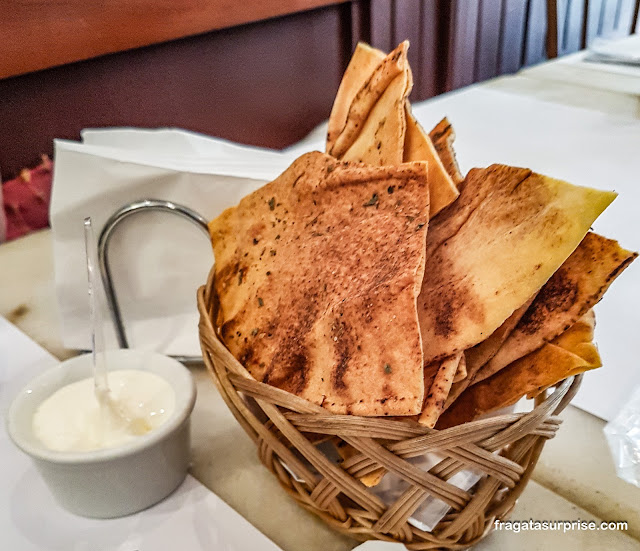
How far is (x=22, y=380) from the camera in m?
0.71

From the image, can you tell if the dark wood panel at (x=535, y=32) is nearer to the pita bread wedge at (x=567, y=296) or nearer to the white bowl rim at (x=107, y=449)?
the pita bread wedge at (x=567, y=296)

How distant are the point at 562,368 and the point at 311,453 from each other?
0.60 ft

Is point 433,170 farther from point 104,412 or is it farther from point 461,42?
point 461,42

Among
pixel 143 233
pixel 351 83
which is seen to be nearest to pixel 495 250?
pixel 351 83

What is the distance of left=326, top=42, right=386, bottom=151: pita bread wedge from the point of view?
0.64 metres

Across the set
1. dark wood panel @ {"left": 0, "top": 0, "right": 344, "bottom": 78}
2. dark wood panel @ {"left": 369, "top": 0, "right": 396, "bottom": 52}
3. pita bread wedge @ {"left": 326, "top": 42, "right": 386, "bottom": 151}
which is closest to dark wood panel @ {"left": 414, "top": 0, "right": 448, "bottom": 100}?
dark wood panel @ {"left": 369, "top": 0, "right": 396, "bottom": 52}

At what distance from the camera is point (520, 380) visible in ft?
1.48

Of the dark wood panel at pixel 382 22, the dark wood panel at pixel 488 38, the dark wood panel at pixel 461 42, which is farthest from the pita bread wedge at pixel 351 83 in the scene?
the dark wood panel at pixel 488 38

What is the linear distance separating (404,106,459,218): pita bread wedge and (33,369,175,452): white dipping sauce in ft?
0.92

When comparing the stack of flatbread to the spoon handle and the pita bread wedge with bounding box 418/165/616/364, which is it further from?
the spoon handle

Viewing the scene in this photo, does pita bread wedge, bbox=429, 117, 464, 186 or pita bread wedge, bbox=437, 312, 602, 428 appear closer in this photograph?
pita bread wedge, bbox=437, 312, 602, 428

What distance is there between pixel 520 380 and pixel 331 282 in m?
0.16

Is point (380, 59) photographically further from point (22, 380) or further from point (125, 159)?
point (22, 380)

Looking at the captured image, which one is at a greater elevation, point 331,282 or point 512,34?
point 331,282
